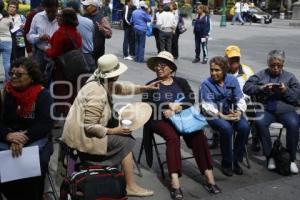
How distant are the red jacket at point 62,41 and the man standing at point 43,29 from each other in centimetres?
49

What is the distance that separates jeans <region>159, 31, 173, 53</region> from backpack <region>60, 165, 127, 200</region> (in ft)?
30.6

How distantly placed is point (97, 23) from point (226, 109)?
3447mm

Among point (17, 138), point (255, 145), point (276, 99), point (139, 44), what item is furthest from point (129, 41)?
point (17, 138)

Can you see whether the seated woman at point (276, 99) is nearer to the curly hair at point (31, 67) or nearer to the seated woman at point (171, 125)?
the seated woman at point (171, 125)

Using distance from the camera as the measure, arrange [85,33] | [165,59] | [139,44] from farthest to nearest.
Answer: [139,44] → [85,33] → [165,59]

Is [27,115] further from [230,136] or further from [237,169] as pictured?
[237,169]

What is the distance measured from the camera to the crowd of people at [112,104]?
4.15 metres

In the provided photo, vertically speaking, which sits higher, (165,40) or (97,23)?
(97,23)

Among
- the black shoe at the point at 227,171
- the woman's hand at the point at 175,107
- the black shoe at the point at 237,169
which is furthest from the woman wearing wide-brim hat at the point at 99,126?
the black shoe at the point at 237,169

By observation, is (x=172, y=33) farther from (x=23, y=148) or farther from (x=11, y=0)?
(x=23, y=148)

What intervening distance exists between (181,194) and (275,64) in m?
1.94

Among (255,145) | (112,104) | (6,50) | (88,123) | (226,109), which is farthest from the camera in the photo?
(6,50)

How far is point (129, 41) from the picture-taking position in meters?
14.1

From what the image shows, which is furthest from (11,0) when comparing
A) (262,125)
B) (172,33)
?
(262,125)
